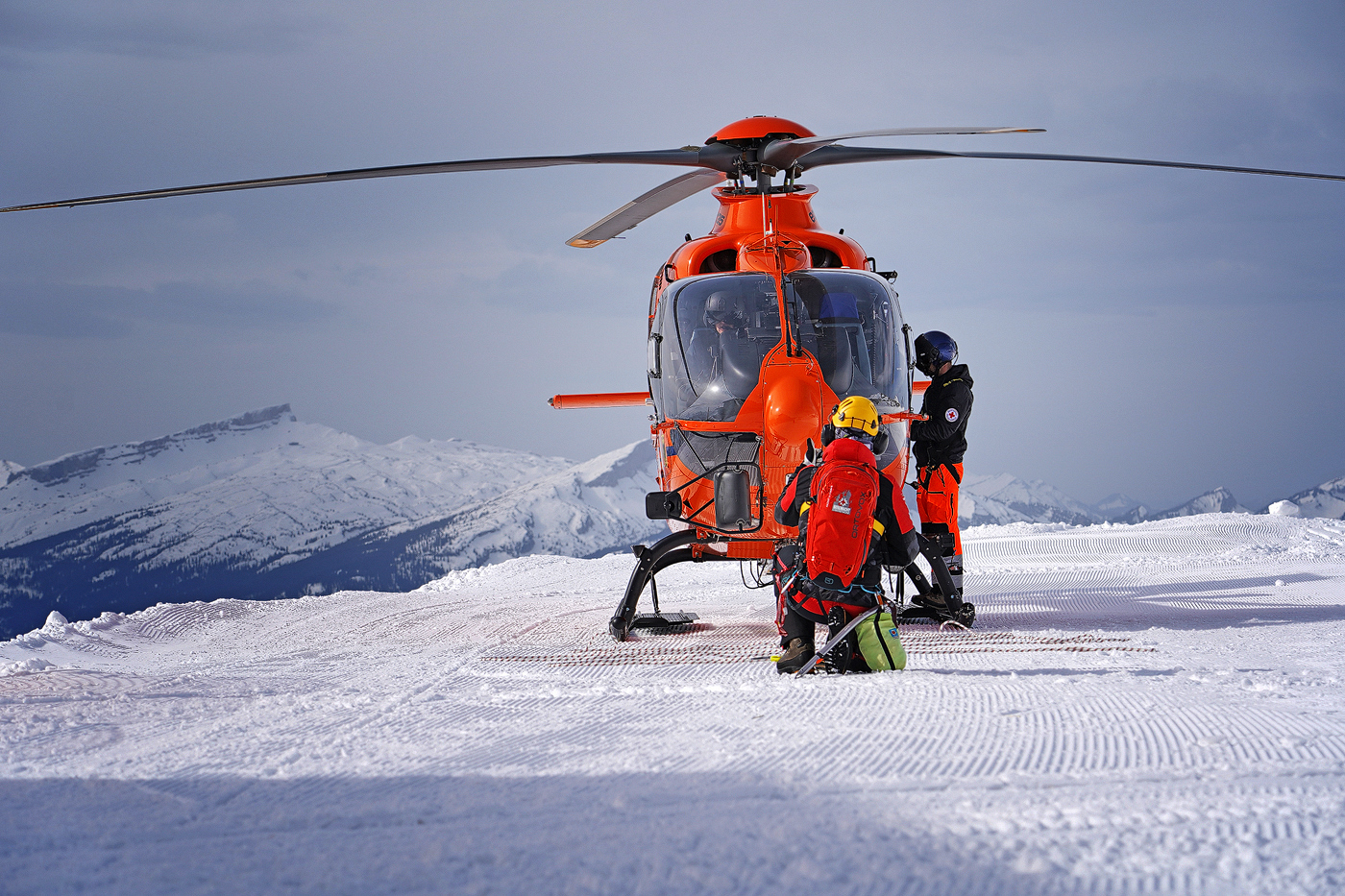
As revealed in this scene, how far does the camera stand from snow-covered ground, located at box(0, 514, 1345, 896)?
1920mm

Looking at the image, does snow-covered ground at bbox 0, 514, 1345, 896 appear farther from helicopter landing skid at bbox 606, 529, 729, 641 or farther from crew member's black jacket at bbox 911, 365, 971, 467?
crew member's black jacket at bbox 911, 365, 971, 467

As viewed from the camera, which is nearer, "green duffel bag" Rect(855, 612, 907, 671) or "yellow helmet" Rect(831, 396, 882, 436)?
"green duffel bag" Rect(855, 612, 907, 671)

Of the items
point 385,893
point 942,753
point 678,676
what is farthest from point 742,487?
point 385,893

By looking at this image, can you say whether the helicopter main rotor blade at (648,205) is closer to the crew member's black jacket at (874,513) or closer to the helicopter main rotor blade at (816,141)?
the helicopter main rotor blade at (816,141)

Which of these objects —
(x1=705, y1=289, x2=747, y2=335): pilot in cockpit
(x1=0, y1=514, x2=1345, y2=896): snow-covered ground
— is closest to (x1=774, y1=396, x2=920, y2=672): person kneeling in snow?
(x1=0, y1=514, x2=1345, y2=896): snow-covered ground

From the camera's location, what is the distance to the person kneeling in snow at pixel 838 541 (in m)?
4.48

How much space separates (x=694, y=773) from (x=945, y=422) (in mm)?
4665

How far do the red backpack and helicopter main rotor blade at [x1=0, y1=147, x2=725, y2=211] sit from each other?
9.78 ft

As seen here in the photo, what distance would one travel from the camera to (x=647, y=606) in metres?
8.36

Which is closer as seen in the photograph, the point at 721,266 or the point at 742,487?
the point at 742,487

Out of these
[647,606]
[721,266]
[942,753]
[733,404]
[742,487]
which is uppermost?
[721,266]

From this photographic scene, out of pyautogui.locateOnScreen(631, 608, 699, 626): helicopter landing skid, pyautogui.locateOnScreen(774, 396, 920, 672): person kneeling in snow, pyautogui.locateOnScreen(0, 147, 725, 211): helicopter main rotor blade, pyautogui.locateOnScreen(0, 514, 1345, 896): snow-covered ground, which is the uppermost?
pyautogui.locateOnScreen(0, 147, 725, 211): helicopter main rotor blade

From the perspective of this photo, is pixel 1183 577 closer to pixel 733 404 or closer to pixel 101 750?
pixel 733 404

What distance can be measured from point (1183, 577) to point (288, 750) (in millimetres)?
8086
